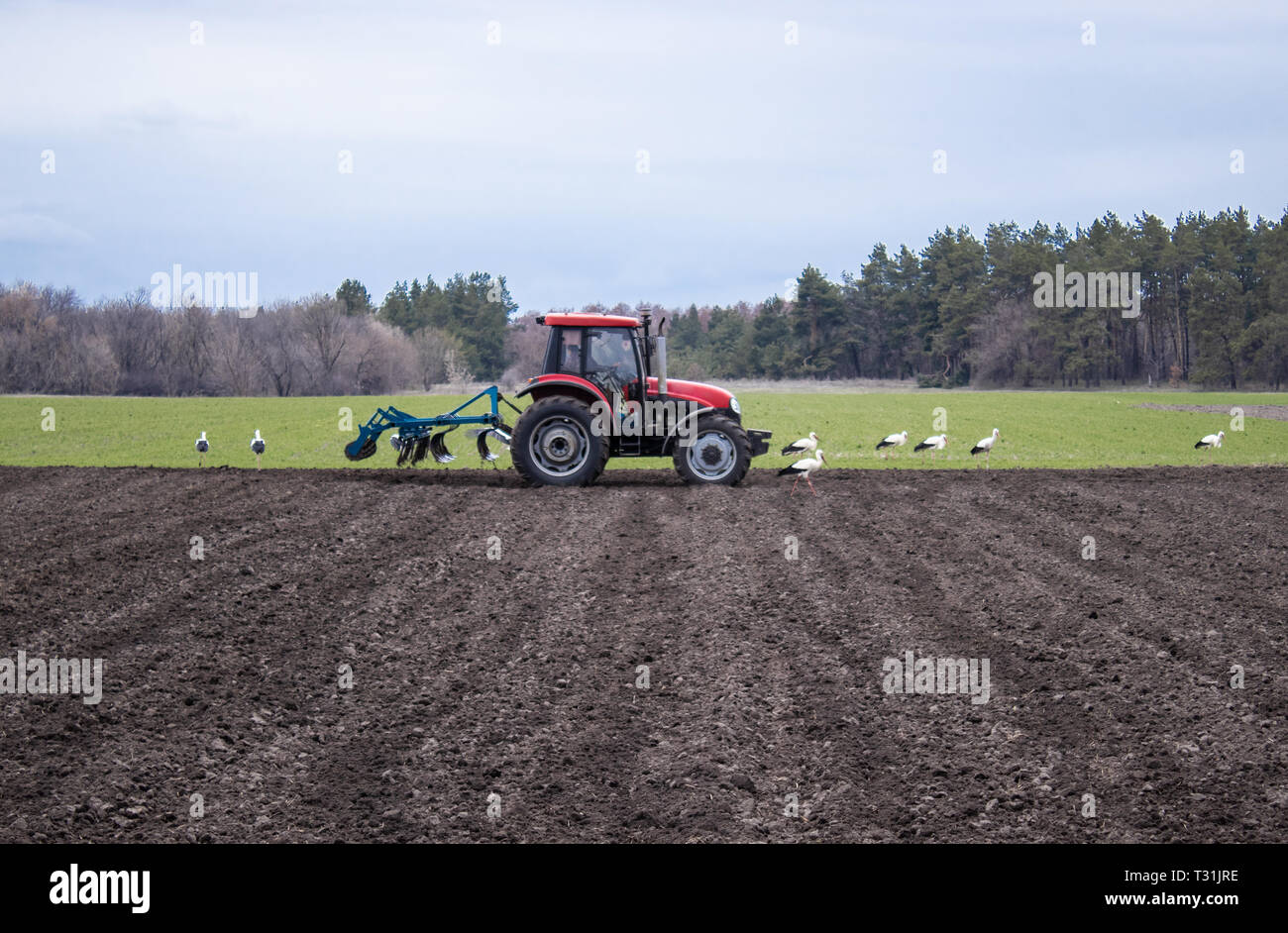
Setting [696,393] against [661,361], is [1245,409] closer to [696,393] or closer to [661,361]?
[696,393]

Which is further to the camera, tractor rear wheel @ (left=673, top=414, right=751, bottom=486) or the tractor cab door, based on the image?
tractor rear wheel @ (left=673, top=414, right=751, bottom=486)

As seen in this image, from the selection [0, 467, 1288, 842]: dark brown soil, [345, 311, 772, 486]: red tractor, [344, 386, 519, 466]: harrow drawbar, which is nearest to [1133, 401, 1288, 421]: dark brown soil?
[0, 467, 1288, 842]: dark brown soil

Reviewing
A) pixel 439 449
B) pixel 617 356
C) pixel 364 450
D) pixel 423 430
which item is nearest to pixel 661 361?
pixel 617 356

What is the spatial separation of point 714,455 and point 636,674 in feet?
30.4

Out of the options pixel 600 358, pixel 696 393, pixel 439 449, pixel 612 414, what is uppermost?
pixel 600 358

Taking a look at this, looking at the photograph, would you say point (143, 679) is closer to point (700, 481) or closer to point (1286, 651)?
point (1286, 651)

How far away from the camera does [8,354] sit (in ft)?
258

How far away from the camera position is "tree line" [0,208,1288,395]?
78.4 m

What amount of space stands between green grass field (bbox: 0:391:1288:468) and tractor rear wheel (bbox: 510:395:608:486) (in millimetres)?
5058

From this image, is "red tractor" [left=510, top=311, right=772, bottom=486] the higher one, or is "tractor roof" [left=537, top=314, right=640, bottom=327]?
"tractor roof" [left=537, top=314, right=640, bottom=327]

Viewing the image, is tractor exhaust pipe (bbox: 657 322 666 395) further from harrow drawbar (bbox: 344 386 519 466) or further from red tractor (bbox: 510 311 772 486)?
harrow drawbar (bbox: 344 386 519 466)

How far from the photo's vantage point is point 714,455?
17.2 metres

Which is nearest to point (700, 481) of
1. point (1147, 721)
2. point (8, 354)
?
point (1147, 721)

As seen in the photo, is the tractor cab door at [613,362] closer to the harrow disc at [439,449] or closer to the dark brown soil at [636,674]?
the dark brown soil at [636,674]
